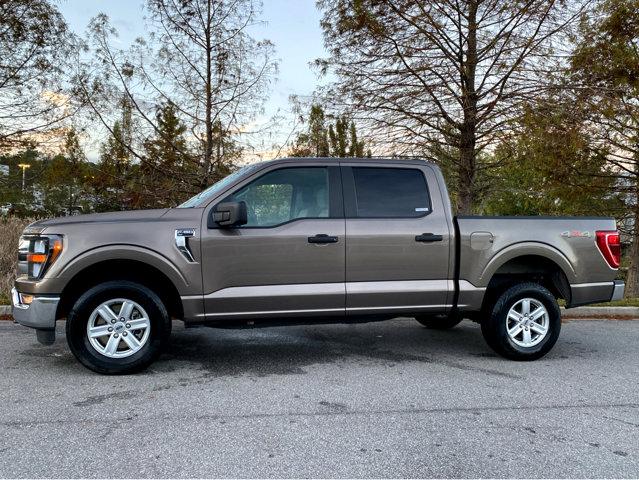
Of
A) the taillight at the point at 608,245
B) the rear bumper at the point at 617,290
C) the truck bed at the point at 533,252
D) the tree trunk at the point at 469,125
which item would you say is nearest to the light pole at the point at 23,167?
the tree trunk at the point at 469,125

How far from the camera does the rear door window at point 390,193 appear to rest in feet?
17.7

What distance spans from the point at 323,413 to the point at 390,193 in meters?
2.42

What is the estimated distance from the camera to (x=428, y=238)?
5.38 m

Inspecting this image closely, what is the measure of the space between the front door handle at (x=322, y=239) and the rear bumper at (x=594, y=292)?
103 inches

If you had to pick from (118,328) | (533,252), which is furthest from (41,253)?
(533,252)

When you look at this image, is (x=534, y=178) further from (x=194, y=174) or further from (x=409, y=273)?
(x=409, y=273)

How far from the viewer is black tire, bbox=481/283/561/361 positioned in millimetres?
5535

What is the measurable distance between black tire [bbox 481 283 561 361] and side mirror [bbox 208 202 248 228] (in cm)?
271

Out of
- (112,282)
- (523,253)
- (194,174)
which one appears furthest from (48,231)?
(194,174)

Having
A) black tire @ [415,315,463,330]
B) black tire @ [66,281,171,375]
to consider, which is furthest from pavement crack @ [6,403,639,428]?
black tire @ [415,315,463,330]

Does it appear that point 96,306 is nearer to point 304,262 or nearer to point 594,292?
point 304,262

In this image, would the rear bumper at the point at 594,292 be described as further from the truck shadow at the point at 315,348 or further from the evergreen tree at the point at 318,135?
the evergreen tree at the point at 318,135

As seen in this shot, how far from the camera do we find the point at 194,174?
10.8 meters

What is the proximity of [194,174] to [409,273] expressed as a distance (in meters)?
6.55
